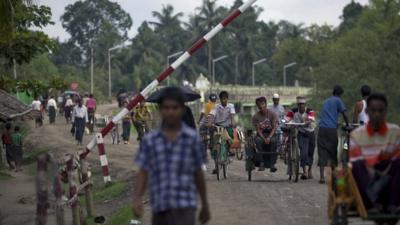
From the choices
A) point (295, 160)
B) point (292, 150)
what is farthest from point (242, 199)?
point (292, 150)

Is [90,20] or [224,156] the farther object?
[90,20]

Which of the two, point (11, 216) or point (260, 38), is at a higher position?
point (260, 38)

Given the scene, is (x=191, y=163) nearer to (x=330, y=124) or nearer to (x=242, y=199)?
(x=242, y=199)

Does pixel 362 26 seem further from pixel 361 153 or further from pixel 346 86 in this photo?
pixel 361 153

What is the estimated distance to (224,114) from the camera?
19688 millimetres

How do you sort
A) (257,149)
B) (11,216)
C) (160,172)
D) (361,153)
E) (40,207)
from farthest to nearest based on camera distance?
(11,216)
(257,149)
(40,207)
(361,153)
(160,172)

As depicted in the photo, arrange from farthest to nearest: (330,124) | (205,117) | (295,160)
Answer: (205,117) → (295,160) → (330,124)

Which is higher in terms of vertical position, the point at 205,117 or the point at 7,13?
the point at 7,13

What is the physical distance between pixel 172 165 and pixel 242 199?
8.17m

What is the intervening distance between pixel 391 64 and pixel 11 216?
185 ft

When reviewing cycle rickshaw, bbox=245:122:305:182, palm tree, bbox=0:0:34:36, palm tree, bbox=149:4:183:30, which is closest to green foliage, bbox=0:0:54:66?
palm tree, bbox=0:0:34:36

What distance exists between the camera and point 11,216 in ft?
67.6

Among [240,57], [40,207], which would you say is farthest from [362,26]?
[40,207]

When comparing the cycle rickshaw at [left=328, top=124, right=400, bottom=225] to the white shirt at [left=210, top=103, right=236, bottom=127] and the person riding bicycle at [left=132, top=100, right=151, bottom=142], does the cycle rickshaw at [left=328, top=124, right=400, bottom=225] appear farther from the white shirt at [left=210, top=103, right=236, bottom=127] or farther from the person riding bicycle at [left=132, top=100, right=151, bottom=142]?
the person riding bicycle at [left=132, top=100, right=151, bottom=142]
